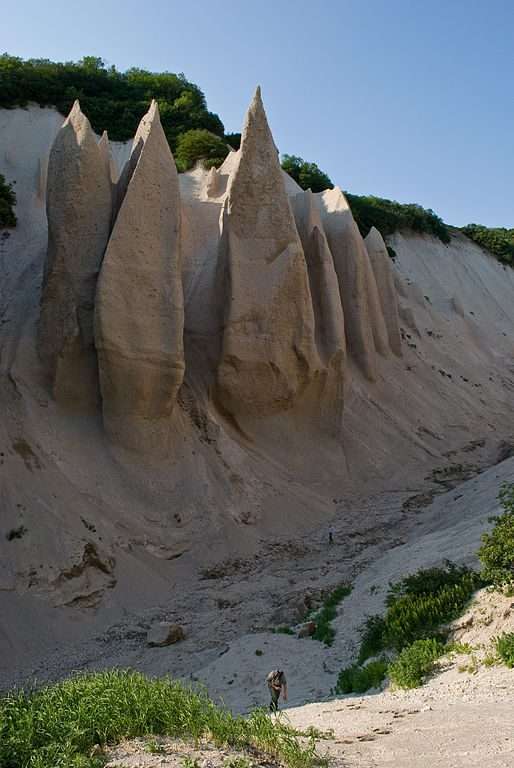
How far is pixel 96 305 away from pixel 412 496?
7.39m

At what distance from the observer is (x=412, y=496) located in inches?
623

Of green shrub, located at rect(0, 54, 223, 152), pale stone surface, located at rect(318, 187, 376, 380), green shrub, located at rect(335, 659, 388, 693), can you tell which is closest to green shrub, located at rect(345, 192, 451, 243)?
green shrub, located at rect(0, 54, 223, 152)

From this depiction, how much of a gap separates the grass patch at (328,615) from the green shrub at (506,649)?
8.28 ft

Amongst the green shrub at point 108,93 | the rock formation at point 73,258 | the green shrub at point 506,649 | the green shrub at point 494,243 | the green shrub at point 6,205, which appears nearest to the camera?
the green shrub at point 506,649

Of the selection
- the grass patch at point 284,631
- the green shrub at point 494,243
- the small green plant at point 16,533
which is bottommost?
the grass patch at point 284,631

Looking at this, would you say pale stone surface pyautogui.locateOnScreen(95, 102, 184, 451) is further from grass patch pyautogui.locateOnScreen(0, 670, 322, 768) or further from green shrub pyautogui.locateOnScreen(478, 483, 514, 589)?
grass patch pyautogui.locateOnScreen(0, 670, 322, 768)

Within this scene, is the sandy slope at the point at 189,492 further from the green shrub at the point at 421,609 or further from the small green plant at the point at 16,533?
the green shrub at the point at 421,609

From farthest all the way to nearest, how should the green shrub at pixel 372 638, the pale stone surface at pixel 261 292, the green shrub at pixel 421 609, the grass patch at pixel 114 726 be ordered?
the pale stone surface at pixel 261 292, the green shrub at pixel 372 638, the green shrub at pixel 421 609, the grass patch at pixel 114 726

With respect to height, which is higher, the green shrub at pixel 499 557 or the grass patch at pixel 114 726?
the green shrub at pixel 499 557

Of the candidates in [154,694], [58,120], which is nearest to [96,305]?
[154,694]

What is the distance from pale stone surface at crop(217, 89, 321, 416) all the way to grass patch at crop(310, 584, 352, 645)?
→ 5605 mm

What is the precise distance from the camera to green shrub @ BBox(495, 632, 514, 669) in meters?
6.12

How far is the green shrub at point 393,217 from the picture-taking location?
110 ft

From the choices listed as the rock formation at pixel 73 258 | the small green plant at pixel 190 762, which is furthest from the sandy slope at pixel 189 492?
the small green plant at pixel 190 762
